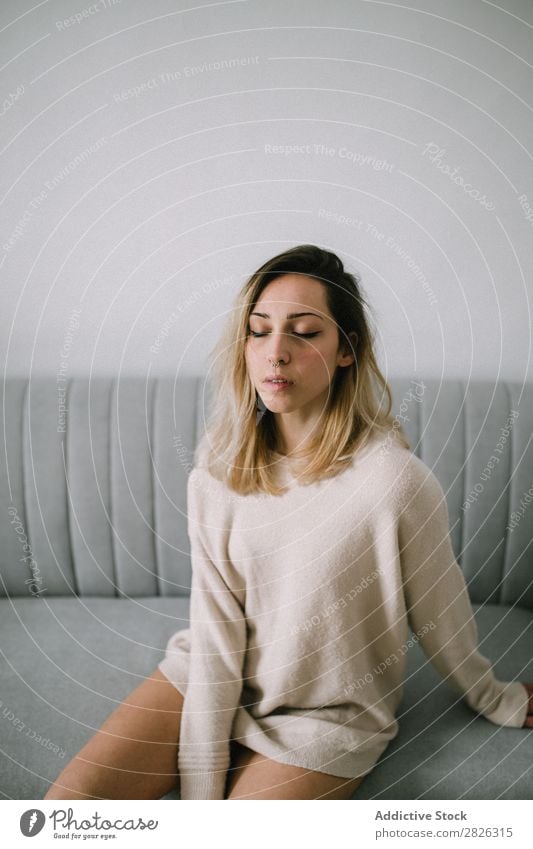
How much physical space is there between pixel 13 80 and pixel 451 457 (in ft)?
2.26

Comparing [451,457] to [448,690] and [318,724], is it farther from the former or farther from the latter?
[318,724]

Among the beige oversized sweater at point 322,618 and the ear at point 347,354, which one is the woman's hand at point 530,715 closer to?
the beige oversized sweater at point 322,618

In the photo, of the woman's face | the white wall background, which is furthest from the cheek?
the white wall background

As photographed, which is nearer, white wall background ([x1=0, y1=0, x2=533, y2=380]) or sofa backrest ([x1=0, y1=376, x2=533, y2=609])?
white wall background ([x1=0, y1=0, x2=533, y2=380])

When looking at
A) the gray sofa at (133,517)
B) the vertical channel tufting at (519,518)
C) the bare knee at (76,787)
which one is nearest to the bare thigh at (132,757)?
the bare knee at (76,787)

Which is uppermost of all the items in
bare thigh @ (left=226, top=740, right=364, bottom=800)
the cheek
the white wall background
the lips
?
the white wall background

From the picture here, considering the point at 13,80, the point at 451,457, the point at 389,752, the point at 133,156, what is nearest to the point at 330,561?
the point at 389,752

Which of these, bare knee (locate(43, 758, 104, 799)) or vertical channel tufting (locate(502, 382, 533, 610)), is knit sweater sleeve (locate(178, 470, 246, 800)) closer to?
bare knee (locate(43, 758, 104, 799))

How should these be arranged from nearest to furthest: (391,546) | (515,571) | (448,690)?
(391,546) → (448,690) → (515,571)

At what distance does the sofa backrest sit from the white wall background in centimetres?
17

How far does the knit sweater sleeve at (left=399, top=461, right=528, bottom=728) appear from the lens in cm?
54

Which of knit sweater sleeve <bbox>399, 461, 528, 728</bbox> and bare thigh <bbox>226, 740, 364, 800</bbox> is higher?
knit sweater sleeve <bbox>399, 461, 528, 728</bbox>

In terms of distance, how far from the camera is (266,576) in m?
0.58

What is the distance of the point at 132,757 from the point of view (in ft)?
1.73
